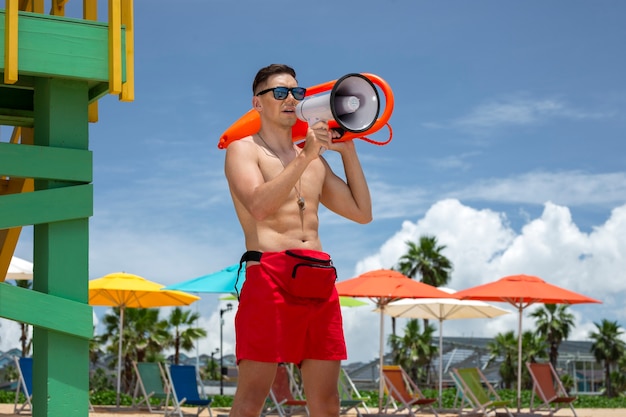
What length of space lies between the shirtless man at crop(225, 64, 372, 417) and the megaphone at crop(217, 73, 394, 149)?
0.06 meters

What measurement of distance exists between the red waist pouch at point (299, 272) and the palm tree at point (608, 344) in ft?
176

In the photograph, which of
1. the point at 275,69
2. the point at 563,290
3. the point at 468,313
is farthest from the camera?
the point at 468,313

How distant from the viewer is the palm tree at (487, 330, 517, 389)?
1988 inches

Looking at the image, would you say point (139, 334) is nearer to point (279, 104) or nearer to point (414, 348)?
point (414, 348)

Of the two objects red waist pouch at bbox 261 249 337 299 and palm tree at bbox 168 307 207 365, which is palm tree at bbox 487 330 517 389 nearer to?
palm tree at bbox 168 307 207 365

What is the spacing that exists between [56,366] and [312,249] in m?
1.10

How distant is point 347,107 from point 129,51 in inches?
38.0

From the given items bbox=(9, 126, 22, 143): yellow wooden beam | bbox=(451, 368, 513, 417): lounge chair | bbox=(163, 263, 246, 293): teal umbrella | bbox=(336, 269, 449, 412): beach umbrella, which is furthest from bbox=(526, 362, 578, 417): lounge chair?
bbox=(9, 126, 22, 143): yellow wooden beam

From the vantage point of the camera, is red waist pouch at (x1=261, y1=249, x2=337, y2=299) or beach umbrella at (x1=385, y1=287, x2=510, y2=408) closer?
red waist pouch at (x1=261, y1=249, x2=337, y2=299)

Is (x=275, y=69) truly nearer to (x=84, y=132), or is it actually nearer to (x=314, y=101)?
(x=314, y=101)

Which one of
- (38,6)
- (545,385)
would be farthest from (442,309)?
(38,6)

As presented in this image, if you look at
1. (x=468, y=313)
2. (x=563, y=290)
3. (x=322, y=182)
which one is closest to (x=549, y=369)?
(x=563, y=290)

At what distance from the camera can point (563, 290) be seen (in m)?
15.1

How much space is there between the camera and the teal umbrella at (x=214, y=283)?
13.0 m
